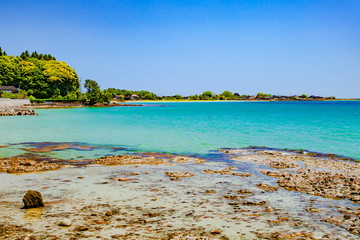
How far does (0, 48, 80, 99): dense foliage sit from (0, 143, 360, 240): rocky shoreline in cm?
11309

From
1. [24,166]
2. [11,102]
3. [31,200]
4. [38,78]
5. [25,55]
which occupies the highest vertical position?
[25,55]

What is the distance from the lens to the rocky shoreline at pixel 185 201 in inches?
268

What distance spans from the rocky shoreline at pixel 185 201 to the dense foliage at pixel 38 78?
113m

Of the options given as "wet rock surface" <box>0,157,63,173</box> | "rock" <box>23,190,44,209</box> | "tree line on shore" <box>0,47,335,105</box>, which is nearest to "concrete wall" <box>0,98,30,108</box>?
"tree line on shore" <box>0,47,335,105</box>

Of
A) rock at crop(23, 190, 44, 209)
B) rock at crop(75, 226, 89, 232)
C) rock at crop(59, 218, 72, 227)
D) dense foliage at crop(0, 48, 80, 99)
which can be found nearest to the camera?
rock at crop(75, 226, 89, 232)

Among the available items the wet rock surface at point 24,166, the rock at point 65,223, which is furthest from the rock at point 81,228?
the wet rock surface at point 24,166

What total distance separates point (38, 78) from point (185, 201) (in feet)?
403

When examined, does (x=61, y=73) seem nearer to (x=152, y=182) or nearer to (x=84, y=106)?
(x=84, y=106)

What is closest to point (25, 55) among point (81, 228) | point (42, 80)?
point (42, 80)

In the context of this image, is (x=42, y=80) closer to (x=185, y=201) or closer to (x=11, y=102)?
(x=11, y=102)

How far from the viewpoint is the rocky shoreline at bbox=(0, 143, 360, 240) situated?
6.80 metres

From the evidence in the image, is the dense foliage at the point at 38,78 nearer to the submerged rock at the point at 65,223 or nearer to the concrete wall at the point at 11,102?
the concrete wall at the point at 11,102

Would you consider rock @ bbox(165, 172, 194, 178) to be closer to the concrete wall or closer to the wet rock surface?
the wet rock surface

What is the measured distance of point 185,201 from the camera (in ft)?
29.6
